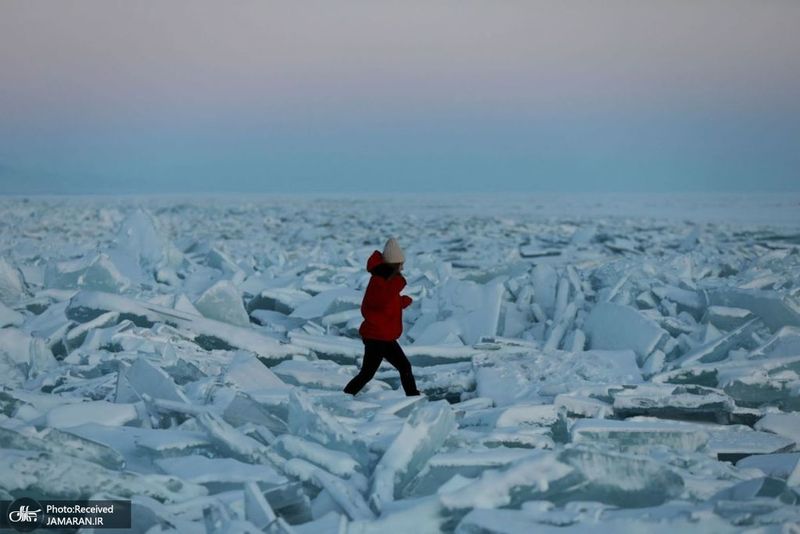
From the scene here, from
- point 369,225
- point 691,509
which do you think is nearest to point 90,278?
point 691,509

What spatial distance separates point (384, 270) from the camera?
3770mm

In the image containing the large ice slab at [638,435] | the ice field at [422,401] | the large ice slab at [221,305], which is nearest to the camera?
the ice field at [422,401]

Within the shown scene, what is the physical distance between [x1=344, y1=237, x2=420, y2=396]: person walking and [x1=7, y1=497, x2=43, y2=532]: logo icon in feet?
5.57

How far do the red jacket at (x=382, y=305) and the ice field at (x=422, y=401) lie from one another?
32cm

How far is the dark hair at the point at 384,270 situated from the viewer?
12.3ft

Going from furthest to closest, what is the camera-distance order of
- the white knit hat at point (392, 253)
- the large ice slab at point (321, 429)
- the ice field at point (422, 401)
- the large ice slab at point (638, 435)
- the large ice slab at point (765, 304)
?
the large ice slab at point (765, 304)
the white knit hat at point (392, 253)
the large ice slab at point (638, 435)
the large ice slab at point (321, 429)
the ice field at point (422, 401)

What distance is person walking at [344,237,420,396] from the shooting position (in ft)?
12.3

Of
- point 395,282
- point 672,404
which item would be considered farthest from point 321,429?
point 672,404

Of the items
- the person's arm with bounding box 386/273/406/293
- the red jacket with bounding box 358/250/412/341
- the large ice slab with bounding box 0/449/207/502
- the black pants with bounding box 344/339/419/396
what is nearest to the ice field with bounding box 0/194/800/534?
the large ice slab with bounding box 0/449/207/502

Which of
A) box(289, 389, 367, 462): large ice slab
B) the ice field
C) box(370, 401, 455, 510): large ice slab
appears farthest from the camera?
box(289, 389, 367, 462): large ice slab

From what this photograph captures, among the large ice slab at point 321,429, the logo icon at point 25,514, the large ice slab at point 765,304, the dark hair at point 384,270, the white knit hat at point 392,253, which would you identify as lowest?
the logo icon at point 25,514

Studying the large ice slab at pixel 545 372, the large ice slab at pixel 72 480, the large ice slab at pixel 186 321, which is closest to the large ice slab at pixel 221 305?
the large ice slab at pixel 186 321

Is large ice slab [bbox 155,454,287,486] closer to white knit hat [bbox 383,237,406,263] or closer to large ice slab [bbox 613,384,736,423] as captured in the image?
white knit hat [bbox 383,237,406,263]

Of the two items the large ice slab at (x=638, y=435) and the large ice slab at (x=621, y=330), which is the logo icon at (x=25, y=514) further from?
the large ice slab at (x=621, y=330)
